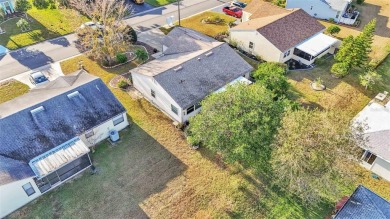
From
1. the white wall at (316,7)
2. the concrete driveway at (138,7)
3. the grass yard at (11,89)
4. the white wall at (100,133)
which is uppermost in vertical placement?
the white wall at (316,7)

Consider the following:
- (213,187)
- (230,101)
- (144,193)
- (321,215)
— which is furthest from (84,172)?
(321,215)

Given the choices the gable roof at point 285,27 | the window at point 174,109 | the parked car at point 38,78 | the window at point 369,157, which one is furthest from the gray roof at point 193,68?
the window at point 369,157

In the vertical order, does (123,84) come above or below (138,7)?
below

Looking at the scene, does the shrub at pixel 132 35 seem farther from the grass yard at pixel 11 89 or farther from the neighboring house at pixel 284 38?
the grass yard at pixel 11 89

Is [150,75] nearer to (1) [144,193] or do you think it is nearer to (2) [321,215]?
(1) [144,193]

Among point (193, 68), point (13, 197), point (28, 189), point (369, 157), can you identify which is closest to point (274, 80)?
point (193, 68)

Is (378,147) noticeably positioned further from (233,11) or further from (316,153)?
(233,11)
